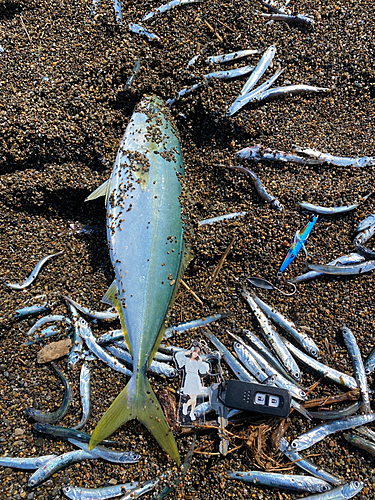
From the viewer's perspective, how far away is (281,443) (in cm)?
252

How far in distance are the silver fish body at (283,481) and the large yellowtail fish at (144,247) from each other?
570 millimetres

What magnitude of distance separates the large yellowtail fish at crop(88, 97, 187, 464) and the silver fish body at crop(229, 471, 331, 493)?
1.87 ft

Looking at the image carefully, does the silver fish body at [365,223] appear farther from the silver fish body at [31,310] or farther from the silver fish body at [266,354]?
the silver fish body at [31,310]

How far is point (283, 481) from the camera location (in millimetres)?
2432

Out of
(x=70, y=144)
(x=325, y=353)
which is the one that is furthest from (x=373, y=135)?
(x=70, y=144)

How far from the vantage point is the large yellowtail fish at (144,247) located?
245 cm

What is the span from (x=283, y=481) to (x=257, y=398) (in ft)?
2.05

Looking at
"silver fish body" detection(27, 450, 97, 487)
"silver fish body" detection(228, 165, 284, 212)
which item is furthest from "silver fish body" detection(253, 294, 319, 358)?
"silver fish body" detection(27, 450, 97, 487)

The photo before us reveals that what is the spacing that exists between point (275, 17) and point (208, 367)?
3546mm

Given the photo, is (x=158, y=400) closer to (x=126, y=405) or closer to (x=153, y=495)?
(x=126, y=405)

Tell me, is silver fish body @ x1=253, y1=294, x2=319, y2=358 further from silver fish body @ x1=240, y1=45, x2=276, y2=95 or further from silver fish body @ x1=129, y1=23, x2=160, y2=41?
silver fish body @ x1=129, y1=23, x2=160, y2=41

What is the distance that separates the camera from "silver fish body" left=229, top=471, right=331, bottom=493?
2424mm

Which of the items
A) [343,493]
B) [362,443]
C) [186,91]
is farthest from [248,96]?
[343,493]

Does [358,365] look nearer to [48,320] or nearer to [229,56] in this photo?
[48,320]
